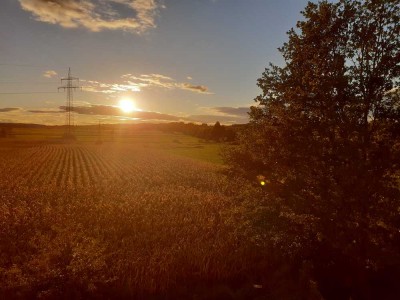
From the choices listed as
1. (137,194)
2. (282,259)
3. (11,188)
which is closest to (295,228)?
(282,259)

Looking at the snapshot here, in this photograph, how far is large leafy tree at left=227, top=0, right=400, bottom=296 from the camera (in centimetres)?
1283

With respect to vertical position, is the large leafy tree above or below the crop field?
above

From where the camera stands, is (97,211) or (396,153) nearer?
(396,153)

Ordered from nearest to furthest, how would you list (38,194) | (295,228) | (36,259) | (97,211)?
(36,259) < (295,228) < (97,211) < (38,194)

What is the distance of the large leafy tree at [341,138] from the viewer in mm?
12828

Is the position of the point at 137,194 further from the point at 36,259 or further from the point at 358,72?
the point at 358,72

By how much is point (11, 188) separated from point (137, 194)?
13163 mm

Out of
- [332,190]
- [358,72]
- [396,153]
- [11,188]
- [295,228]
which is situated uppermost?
[358,72]

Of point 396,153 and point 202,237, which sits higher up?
point 396,153

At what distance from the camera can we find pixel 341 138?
517 inches

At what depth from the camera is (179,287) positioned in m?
12.9

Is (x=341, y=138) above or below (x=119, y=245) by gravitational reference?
above

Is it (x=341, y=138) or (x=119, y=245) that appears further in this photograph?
(x=119, y=245)

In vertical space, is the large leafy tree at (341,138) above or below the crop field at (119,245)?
above
